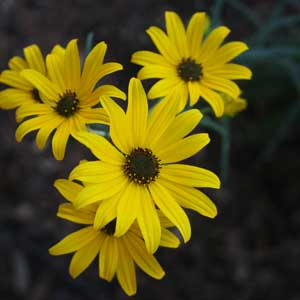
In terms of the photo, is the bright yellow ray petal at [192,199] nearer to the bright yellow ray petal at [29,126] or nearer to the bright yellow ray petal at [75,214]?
the bright yellow ray petal at [75,214]

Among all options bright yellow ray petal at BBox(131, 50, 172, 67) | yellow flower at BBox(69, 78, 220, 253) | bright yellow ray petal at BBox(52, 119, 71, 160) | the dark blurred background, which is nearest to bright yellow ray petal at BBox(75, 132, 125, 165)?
yellow flower at BBox(69, 78, 220, 253)

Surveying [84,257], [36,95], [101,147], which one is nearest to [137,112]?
[101,147]

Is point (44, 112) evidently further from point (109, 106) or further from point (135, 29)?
point (135, 29)

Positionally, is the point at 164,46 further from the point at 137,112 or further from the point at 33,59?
the point at 33,59

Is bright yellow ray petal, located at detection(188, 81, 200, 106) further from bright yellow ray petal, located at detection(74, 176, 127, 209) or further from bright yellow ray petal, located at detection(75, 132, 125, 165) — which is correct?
bright yellow ray petal, located at detection(74, 176, 127, 209)

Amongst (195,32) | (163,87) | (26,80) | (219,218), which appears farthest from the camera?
(219,218)
